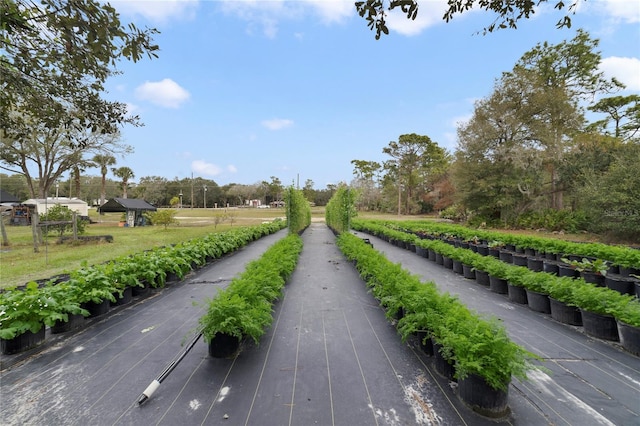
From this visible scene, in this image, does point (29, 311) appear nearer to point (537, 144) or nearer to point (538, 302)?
point (538, 302)

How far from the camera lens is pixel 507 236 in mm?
8906

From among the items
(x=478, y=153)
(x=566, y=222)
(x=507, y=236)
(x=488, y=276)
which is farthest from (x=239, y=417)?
(x=478, y=153)

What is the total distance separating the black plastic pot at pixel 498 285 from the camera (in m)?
4.79

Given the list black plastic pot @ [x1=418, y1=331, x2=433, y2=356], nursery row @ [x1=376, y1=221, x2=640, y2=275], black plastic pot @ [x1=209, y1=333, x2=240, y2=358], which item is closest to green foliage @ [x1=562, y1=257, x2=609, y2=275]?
nursery row @ [x1=376, y1=221, x2=640, y2=275]

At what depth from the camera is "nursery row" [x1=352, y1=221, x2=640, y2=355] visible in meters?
2.87

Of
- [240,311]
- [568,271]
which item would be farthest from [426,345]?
[568,271]

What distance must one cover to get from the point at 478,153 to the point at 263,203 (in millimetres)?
63854

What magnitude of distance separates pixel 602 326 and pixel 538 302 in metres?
0.84

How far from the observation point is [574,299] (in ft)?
11.0

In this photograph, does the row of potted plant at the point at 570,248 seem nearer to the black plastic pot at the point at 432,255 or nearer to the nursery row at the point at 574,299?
the black plastic pot at the point at 432,255

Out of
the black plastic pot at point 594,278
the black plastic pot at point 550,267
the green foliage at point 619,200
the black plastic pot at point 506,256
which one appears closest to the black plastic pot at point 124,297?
the black plastic pot at point 594,278

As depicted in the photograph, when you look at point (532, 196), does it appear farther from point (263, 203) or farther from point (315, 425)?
point (263, 203)

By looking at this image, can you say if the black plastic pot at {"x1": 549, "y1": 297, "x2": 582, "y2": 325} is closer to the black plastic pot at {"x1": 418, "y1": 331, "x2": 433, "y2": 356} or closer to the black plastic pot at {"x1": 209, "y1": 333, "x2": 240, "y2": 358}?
the black plastic pot at {"x1": 418, "y1": 331, "x2": 433, "y2": 356}

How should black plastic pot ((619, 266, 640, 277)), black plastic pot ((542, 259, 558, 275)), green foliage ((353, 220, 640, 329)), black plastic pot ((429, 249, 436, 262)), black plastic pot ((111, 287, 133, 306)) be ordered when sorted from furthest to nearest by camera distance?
black plastic pot ((429, 249, 436, 262)) < black plastic pot ((542, 259, 558, 275)) < black plastic pot ((619, 266, 640, 277)) < black plastic pot ((111, 287, 133, 306)) < green foliage ((353, 220, 640, 329))
